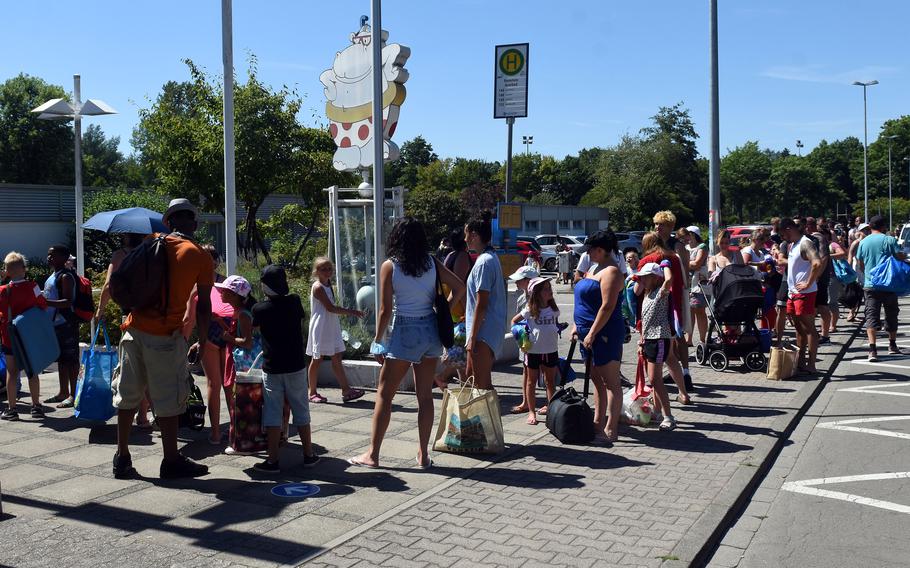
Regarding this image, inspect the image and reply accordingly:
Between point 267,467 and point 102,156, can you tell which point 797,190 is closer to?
point 102,156

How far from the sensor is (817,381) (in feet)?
34.6

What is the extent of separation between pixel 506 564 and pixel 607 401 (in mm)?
3299

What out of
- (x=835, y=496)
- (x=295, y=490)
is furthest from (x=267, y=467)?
(x=835, y=496)

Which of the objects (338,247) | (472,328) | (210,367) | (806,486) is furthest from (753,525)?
(338,247)

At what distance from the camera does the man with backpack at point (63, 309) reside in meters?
8.60

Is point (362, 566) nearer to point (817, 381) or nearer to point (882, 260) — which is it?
point (817, 381)

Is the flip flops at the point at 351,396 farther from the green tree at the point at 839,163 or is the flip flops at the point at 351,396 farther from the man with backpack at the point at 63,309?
the green tree at the point at 839,163

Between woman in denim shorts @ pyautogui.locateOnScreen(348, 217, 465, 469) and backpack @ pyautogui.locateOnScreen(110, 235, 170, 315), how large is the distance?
1.51m

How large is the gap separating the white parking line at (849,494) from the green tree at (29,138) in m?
65.4

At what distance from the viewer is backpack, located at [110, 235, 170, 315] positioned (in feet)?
19.5

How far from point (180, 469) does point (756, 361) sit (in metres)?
7.59

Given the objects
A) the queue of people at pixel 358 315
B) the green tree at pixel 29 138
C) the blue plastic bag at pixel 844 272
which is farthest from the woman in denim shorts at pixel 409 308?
the green tree at pixel 29 138

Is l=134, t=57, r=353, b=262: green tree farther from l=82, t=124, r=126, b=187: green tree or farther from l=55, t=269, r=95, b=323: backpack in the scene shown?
l=82, t=124, r=126, b=187: green tree

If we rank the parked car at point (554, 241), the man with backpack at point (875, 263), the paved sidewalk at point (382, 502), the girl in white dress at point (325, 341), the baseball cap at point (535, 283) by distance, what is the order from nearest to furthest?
the paved sidewalk at point (382, 502), the baseball cap at point (535, 283), the girl in white dress at point (325, 341), the man with backpack at point (875, 263), the parked car at point (554, 241)
